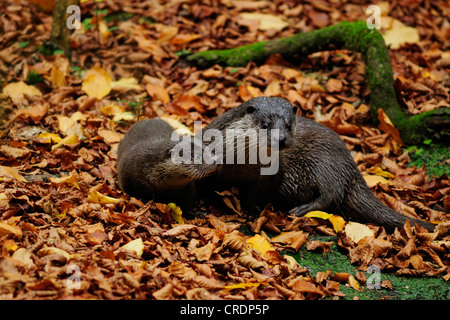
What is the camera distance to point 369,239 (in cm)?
346

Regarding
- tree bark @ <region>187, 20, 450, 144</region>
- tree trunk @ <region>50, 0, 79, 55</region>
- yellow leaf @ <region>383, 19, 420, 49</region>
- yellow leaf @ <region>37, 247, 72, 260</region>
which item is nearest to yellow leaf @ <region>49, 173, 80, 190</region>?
yellow leaf @ <region>37, 247, 72, 260</region>

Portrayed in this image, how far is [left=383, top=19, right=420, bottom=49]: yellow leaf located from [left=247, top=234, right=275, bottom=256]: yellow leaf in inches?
153

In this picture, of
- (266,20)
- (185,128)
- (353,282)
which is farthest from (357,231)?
(266,20)

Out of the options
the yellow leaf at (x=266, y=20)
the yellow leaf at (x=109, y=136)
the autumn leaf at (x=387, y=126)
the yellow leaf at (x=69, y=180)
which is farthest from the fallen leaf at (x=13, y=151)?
the yellow leaf at (x=266, y=20)

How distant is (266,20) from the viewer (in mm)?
6367

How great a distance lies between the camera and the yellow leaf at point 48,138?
13.1ft

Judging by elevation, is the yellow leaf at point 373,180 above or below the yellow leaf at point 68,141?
below

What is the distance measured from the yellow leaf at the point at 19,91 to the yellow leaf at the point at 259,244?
266 cm

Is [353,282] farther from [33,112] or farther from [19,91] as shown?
[19,91]

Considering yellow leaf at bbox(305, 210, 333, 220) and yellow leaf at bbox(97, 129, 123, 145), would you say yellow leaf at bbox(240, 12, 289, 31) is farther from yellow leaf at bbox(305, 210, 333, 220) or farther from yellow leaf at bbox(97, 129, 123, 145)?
yellow leaf at bbox(305, 210, 333, 220)

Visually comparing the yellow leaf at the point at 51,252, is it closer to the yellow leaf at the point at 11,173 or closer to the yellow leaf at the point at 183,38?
the yellow leaf at the point at 11,173

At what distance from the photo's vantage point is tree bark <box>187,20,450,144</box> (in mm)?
4777

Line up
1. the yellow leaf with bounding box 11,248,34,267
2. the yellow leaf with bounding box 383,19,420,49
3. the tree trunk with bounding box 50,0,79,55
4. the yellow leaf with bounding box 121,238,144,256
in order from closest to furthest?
1. the yellow leaf with bounding box 11,248,34,267
2. the yellow leaf with bounding box 121,238,144,256
3. the tree trunk with bounding box 50,0,79,55
4. the yellow leaf with bounding box 383,19,420,49

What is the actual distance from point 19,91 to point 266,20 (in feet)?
10.6
